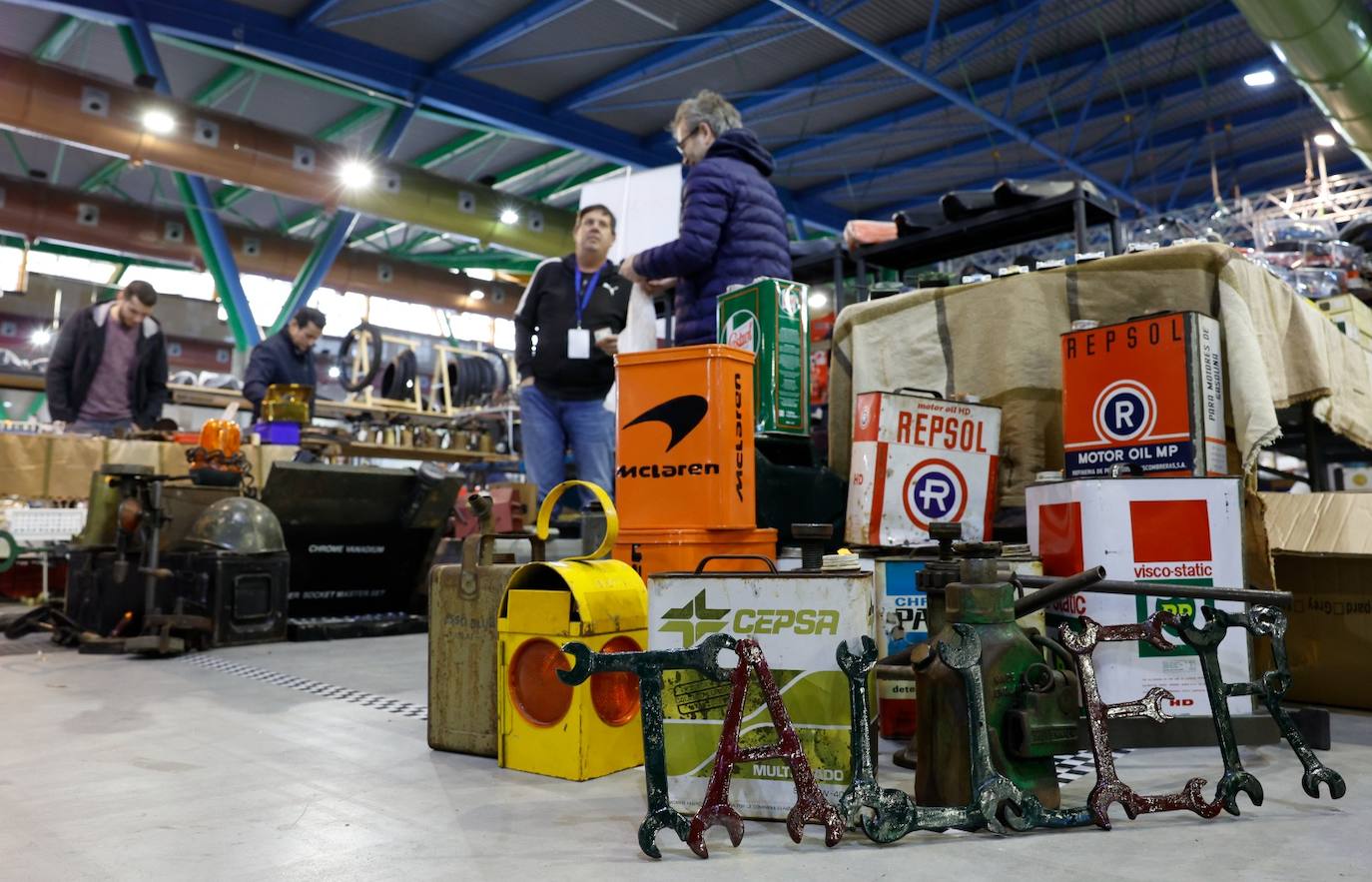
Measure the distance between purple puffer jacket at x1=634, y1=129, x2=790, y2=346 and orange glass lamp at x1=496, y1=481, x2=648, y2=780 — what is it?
4.81ft

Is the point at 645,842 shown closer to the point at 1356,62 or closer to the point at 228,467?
the point at 228,467

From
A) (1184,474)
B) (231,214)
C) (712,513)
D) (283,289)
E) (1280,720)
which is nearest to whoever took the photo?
(1280,720)

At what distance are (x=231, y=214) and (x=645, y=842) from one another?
47.9ft

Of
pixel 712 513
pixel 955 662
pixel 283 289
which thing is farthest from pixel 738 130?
pixel 283 289

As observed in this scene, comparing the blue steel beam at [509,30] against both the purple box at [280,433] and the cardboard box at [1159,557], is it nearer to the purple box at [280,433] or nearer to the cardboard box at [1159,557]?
the purple box at [280,433]

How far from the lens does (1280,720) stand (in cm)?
153

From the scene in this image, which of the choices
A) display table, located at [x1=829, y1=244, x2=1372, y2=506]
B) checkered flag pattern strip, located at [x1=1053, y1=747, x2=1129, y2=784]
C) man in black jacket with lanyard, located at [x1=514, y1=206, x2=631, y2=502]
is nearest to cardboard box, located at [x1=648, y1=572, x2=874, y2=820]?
checkered flag pattern strip, located at [x1=1053, y1=747, x2=1129, y2=784]

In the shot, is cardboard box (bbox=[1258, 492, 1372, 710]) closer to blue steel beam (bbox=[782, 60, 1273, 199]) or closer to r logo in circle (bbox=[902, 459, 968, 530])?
r logo in circle (bbox=[902, 459, 968, 530])

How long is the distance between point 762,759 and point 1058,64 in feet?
32.9

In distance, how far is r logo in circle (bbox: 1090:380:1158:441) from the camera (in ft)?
6.79

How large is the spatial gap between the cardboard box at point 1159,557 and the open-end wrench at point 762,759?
2.51ft

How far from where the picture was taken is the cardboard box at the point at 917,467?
2297 millimetres

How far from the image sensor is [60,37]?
8.52 m

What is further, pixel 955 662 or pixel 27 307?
pixel 27 307
